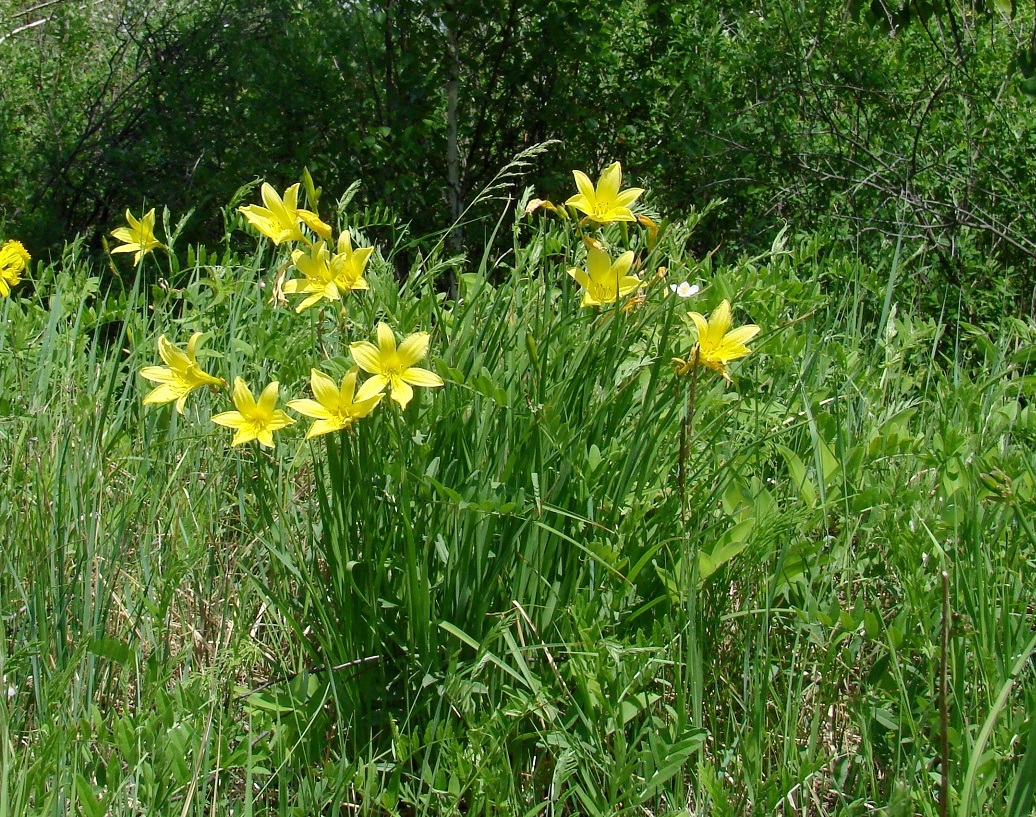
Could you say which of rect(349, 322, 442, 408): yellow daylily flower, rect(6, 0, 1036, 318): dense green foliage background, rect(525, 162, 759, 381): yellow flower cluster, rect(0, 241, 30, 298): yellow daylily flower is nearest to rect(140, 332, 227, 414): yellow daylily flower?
rect(349, 322, 442, 408): yellow daylily flower

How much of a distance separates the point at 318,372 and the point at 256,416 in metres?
0.14

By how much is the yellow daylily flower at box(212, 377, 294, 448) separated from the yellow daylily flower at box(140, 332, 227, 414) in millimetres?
64

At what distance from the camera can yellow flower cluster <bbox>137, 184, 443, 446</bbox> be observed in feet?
4.26

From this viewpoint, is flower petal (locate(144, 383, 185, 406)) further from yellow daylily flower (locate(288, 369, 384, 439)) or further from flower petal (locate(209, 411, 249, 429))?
yellow daylily flower (locate(288, 369, 384, 439))

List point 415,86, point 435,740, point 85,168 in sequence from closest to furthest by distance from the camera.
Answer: point 435,740, point 415,86, point 85,168

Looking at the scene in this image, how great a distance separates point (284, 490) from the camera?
1.81 m

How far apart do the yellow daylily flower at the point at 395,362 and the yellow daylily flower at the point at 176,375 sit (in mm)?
237

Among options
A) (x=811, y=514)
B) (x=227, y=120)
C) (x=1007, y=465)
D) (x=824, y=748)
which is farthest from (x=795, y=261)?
(x=227, y=120)

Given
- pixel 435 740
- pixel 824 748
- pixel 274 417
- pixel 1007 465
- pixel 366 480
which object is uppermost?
pixel 274 417

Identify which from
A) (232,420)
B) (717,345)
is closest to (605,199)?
Answer: (717,345)

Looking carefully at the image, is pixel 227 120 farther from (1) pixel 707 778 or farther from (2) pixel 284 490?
(1) pixel 707 778

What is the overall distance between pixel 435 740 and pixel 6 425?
1214 mm

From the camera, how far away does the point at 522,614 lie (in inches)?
56.1

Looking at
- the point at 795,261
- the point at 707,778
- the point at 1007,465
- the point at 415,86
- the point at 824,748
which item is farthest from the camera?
the point at 415,86
